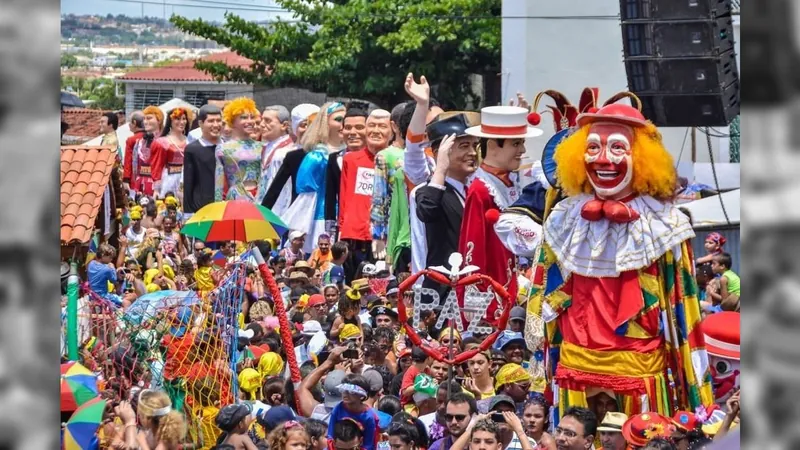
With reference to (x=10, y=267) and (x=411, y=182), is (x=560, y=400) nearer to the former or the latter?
(x=411, y=182)

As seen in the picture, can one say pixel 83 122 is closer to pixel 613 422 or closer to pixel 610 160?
pixel 610 160

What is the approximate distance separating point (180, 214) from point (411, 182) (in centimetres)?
610

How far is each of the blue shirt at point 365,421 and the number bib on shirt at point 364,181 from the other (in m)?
5.59

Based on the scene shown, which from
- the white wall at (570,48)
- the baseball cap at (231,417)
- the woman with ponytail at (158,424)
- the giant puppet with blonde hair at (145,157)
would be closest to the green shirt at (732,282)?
the baseball cap at (231,417)

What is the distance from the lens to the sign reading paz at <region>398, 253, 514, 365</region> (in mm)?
6719

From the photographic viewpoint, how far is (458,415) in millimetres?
5758

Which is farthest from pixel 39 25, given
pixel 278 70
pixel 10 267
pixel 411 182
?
pixel 278 70

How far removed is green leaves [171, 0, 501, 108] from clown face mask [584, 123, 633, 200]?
63.8ft

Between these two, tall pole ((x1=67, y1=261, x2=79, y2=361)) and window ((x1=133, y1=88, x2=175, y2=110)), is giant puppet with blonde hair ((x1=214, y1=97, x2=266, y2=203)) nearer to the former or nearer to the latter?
tall pole ((x1=67, y1=261, x2=79, y2=361))

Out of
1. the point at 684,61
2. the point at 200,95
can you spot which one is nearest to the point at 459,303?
the point at 684,61

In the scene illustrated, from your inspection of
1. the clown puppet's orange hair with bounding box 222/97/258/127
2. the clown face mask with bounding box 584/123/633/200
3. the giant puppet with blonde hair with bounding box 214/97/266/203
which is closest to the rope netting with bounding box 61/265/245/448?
the clown face mask with bounding box 584/123/633/200

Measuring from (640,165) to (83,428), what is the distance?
102 inches

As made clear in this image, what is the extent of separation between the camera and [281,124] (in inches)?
565

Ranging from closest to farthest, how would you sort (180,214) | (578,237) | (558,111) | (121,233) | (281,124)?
(578,237) → (558,111) → (121,233) → (281,124) → (180,214)
